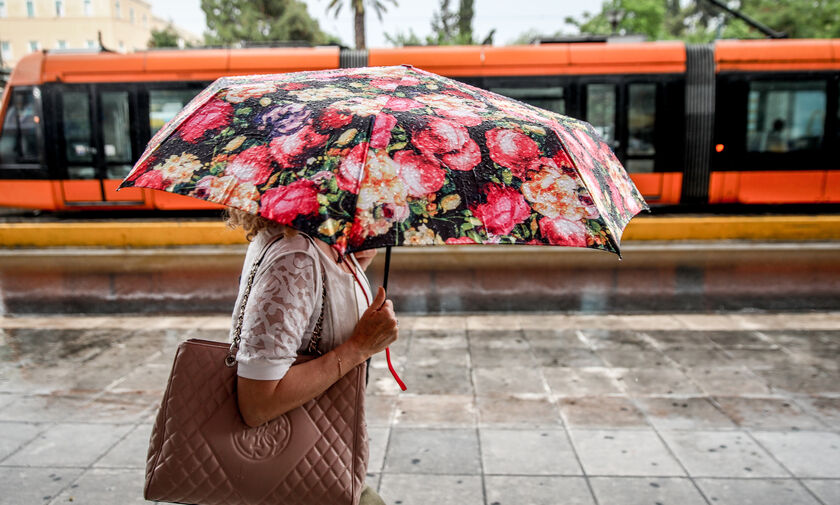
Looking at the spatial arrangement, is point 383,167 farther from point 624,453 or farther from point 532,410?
point 532,410

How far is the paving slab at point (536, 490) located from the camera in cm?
308

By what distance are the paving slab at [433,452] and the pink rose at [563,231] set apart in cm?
201

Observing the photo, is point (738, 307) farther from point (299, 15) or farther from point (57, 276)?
point (299, 15)

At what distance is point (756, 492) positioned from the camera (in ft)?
10.3

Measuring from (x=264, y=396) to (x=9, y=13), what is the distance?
7346 centimetres

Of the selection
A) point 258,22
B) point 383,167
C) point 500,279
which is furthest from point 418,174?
point 258,22

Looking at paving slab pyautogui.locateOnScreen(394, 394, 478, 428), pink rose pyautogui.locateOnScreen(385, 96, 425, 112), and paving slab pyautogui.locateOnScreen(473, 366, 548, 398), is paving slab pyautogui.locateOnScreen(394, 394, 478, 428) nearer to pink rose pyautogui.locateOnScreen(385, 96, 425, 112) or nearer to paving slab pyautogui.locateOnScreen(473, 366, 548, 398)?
paving slab pyautogui.locateOnScreen(473, 366, 548, 398)

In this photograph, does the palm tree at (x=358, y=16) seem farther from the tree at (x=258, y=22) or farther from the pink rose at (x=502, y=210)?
the pink rose at (x=502, y=210)

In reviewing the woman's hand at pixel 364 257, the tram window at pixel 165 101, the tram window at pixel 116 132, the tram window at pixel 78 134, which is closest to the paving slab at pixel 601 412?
the woman's hand at pixel 364 257

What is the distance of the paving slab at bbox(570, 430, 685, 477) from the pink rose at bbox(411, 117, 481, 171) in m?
2.25

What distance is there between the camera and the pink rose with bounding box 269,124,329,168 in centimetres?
164

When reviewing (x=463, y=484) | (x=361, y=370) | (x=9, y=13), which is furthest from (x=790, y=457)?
(x=9, y=13)

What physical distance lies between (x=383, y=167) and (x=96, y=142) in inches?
500

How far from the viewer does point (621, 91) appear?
12.1m
